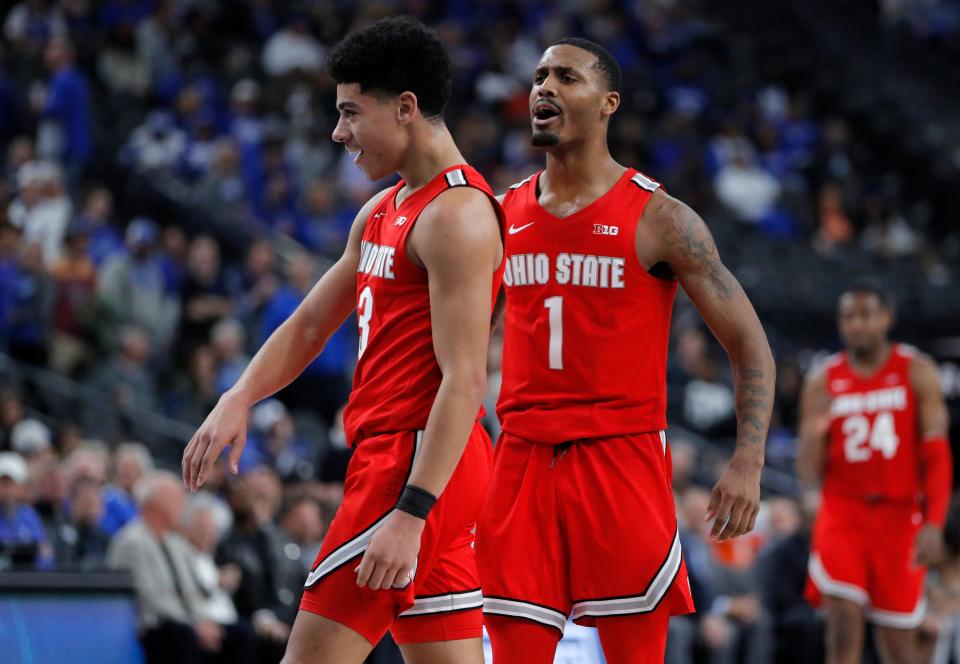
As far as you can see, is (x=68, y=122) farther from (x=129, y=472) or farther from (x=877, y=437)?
(x=877, y=437)

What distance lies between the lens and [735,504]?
16.2 feet

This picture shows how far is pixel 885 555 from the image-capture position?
868cm

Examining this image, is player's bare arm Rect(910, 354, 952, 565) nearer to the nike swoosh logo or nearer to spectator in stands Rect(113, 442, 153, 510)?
the nike swoosh logo

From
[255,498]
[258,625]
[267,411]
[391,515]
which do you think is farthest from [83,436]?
[391,515]

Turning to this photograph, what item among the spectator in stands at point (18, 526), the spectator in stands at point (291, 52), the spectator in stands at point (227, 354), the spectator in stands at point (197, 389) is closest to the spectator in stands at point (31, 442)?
the spectator in stands at point (18, 526)

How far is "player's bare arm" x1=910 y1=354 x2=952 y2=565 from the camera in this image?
843cm

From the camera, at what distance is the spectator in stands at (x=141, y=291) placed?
1273 centimetres

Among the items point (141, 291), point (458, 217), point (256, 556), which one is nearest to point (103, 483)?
point (256, 556)

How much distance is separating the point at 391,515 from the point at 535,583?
1.15m

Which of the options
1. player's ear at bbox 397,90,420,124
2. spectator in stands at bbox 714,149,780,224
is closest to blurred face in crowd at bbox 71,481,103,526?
player's ear at bbox 397,90,420,124

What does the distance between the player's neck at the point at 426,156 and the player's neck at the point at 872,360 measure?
4971 millimetres

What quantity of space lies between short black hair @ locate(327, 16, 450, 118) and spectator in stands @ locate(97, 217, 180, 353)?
337 inches

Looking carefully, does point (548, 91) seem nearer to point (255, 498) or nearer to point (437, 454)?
point (437, 454)

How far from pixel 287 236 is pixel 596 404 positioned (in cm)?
1022
